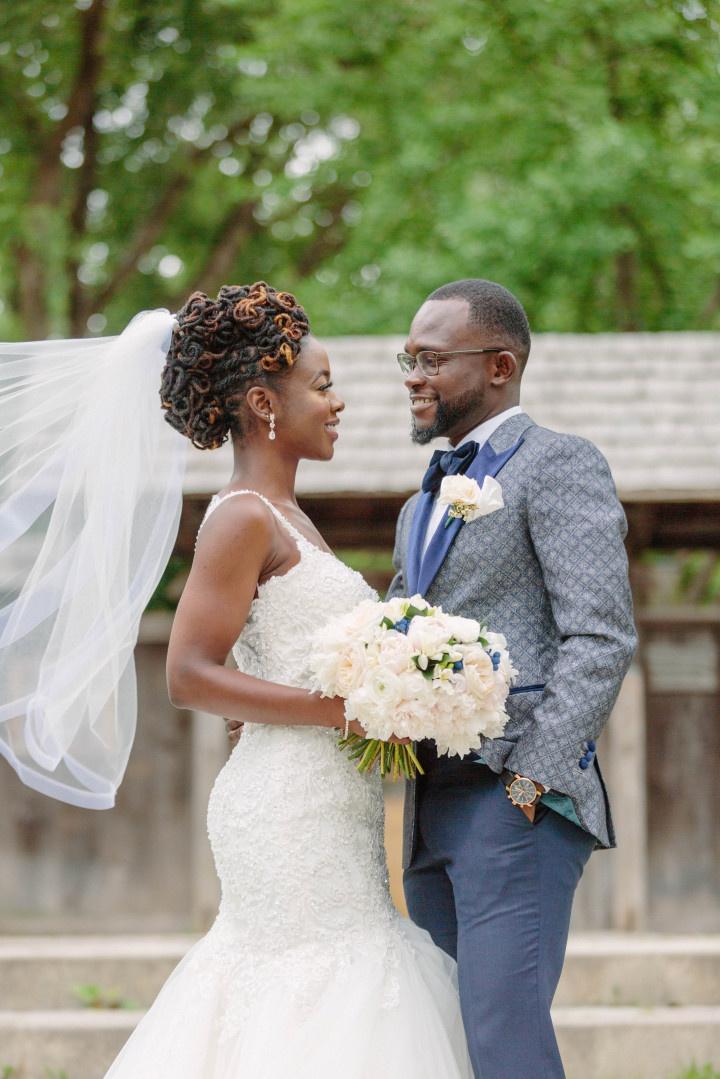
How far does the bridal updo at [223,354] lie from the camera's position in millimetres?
3529

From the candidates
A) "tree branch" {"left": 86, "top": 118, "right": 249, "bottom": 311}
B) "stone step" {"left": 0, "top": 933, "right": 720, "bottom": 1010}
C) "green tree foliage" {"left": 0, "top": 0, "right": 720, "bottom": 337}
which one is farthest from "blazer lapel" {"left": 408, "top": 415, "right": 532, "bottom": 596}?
"tree branch" {"left": 86, "top": 118, "right": 249, "bottom": 311}

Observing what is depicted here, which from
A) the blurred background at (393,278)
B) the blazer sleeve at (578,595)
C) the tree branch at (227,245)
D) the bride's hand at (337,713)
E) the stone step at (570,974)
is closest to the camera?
the blazer sleeve at (578,595)

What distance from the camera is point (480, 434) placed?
3.61m

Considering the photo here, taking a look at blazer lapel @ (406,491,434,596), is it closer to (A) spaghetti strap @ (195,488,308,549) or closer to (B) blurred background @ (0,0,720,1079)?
(A) spaghetti strap @ (195,488,308,549)

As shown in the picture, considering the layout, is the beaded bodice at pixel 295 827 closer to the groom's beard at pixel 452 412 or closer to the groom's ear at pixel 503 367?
the groom's beard at pixel 452 412

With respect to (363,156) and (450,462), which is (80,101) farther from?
(450,462)

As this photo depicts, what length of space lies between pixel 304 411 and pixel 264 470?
0.61ft

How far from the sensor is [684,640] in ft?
30.1

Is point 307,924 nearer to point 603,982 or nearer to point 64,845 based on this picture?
point 603,982

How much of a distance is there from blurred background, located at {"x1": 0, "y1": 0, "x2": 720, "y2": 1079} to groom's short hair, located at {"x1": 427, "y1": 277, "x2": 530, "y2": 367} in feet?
7.68

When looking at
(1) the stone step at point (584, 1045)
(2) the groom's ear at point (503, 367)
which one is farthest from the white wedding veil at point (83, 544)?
(1) the stone step at point (584, 1045)

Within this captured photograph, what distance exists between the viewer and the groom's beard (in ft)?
11.7

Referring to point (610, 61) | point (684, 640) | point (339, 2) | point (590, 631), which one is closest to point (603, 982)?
point (684, 640)

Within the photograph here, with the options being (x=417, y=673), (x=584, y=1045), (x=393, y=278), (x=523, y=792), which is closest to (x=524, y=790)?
(x=523, y=792)
